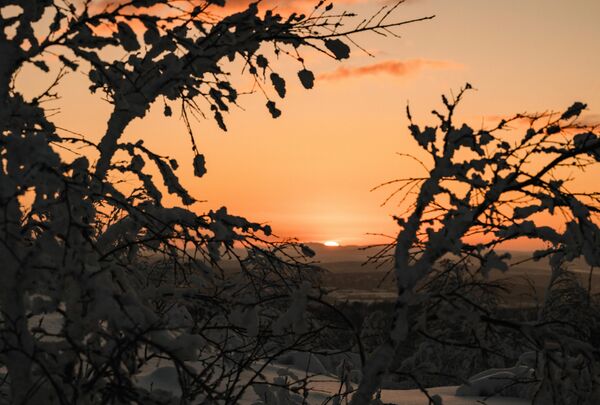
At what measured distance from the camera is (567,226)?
403 centimetres

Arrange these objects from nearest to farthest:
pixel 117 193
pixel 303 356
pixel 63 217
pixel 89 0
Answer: pixel 63 217, pixel 89 0, pixel 117 193, pixel 303 356

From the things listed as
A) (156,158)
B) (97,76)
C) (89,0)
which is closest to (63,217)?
(89,0)

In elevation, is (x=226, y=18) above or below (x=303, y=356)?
above

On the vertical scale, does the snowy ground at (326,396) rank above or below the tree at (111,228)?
below

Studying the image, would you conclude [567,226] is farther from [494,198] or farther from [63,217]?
[63,217]

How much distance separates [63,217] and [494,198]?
2565 mm

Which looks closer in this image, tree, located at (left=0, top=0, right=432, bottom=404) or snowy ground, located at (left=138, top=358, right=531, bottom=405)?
tree, located at (left=0, top=0, right=432, bottom=404)

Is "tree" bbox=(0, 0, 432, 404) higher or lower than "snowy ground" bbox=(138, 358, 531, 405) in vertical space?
higher

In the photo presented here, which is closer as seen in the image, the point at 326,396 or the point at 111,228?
the point at 111,228

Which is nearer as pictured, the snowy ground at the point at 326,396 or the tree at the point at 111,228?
the tree at the point at 111,228

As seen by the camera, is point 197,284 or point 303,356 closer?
point 197,284

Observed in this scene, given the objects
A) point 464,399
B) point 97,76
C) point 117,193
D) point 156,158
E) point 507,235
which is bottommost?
point 464,399

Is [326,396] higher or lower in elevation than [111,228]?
lower

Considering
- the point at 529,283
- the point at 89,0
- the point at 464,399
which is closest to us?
the point at 89,0
